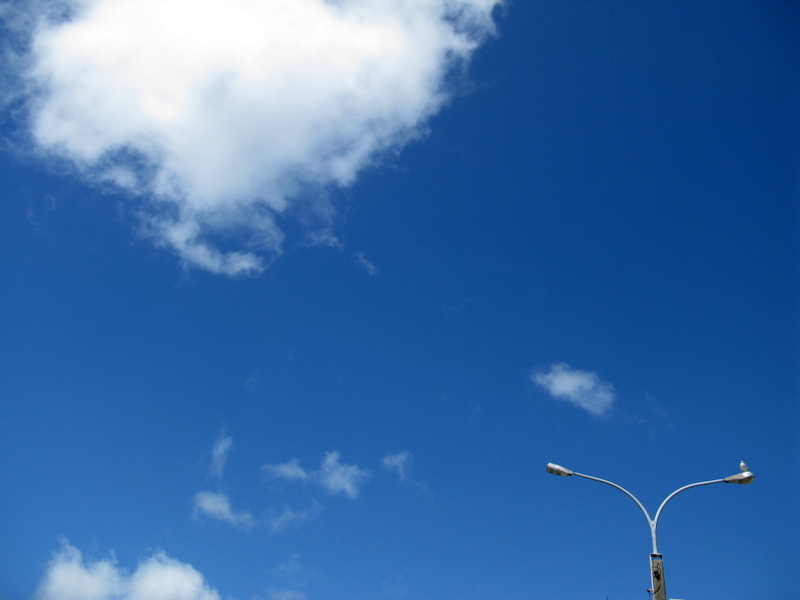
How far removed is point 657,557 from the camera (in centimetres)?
2103

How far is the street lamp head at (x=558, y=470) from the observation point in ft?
75.7

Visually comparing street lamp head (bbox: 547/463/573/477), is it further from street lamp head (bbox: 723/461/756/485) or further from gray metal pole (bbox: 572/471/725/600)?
street lamp head (bbox: 723/461/756/485)

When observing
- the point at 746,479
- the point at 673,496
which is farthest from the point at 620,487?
the point at 746,479

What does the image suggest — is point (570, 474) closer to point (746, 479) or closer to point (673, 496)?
point (673, 496)

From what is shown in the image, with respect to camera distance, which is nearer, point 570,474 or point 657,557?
point 657,557

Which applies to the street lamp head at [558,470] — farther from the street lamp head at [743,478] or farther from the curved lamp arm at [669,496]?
the street lamp head at [743,478]

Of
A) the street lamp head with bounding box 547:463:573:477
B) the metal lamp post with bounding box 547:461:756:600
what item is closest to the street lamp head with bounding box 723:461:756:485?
the metal lamp post with bounding box 547:461:756:600

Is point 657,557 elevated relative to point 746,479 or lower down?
lower down

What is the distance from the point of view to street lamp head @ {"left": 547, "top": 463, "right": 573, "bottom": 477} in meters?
23.1

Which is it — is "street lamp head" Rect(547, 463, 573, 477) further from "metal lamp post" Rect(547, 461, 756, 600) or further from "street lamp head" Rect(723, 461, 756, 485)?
"street lamp head" Rect(723, 461, 756, 485)

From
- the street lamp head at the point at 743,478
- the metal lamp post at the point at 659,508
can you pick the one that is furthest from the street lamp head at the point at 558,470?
the street lamp head at the point at 743,478

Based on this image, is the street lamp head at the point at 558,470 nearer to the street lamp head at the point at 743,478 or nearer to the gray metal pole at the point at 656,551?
the gray metal pole at the point at 656,551

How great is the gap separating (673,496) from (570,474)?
3907 millimetres

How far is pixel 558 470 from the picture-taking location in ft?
75.8
